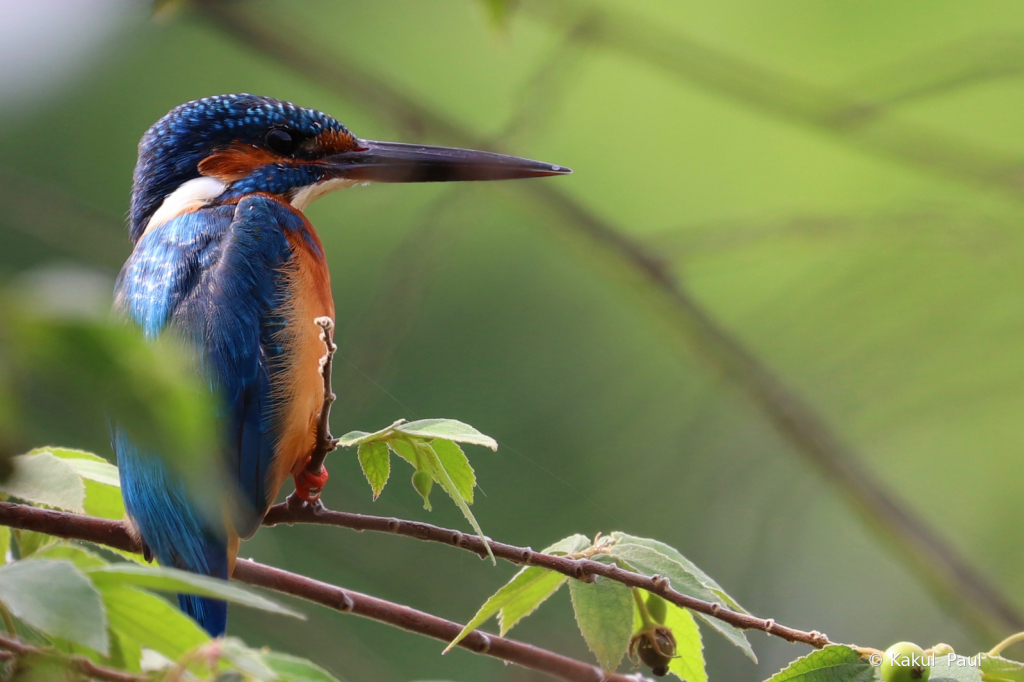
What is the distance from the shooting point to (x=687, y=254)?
221 centimetres

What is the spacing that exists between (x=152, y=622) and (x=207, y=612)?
51 centimetres

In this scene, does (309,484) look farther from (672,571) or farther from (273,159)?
(273,159)

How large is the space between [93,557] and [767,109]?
71.5 inches

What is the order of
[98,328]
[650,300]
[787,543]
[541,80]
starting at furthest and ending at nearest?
[787,543], [650,300], [541,80], [98,328]

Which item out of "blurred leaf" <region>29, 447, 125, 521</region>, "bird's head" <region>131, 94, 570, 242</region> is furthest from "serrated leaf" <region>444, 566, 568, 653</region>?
"bird's head" <region>131, 94, 570, 242</region>

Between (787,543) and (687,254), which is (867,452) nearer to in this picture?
(787,543)

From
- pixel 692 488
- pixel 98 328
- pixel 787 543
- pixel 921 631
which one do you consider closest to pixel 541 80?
pixel 692 488

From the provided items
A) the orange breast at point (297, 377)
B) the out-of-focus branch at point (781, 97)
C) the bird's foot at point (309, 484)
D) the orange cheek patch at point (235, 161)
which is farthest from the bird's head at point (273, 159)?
the bird's foot at point (309, 484)

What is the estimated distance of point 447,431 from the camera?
800 mm

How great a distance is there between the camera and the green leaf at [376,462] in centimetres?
90

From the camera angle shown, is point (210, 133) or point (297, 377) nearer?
point (297, 377)

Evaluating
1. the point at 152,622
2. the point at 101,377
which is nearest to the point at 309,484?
the point at 152,622

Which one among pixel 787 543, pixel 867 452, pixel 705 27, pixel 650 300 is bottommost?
pixel 787 543

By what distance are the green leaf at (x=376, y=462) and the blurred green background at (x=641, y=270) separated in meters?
0.29
